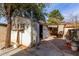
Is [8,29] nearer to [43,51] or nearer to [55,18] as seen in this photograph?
[43,51]

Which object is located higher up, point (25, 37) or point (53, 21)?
point (53, 21)

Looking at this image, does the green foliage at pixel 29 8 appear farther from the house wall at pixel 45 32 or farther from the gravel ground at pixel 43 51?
the gravel ground at pixel 43 51

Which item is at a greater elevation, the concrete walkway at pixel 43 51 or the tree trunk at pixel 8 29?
the tree trunk at pixel 8 29

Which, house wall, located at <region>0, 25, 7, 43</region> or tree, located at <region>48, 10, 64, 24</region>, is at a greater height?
tree, located at <region>48, 10, 64, 24</region>

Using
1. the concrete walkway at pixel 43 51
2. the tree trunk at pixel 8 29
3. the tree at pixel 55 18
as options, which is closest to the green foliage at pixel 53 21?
the tree at pixel 55 18

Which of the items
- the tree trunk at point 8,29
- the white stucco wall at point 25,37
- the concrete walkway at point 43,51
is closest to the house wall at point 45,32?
the concrete walkway at point 43,51

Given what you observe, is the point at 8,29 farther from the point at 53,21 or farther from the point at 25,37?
the point at 53,21

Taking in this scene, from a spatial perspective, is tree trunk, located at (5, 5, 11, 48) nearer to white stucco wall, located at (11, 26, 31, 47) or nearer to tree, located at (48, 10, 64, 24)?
white stucco wall, located at (11, 26, 31, 47)

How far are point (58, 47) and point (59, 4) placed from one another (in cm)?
64

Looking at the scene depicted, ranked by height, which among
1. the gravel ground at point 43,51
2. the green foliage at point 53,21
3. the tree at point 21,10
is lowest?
the gravel ground at point 43,51

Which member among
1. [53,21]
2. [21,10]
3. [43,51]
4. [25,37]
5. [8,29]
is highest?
[21,10]

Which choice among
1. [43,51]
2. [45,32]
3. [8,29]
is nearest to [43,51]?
[43,51]

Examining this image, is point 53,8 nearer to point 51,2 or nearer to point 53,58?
point 51,2

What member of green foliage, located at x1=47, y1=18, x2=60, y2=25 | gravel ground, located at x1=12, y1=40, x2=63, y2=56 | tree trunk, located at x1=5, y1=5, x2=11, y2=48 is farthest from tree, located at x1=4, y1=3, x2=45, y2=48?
gravel ground, located at x1=12, y1=40, x2=63, y2=56
